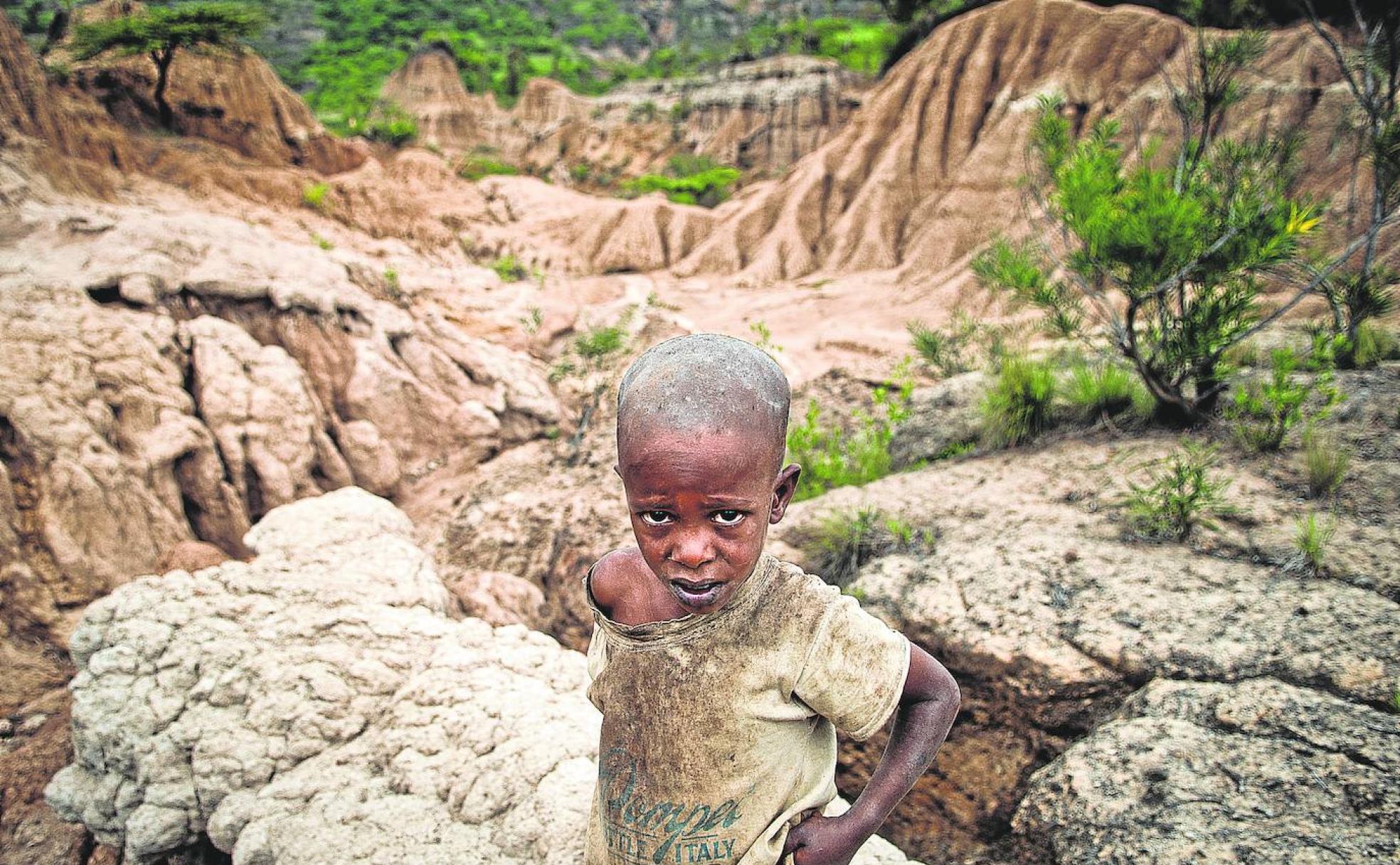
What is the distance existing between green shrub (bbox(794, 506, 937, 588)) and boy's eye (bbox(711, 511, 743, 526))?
2.88 m

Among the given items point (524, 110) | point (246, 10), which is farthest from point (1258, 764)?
point (524, 110)

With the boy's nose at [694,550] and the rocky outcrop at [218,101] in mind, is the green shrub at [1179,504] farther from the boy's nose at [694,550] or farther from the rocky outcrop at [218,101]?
the rocky outcrop at [218,101]

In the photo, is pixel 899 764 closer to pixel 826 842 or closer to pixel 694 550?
pixel 826 842

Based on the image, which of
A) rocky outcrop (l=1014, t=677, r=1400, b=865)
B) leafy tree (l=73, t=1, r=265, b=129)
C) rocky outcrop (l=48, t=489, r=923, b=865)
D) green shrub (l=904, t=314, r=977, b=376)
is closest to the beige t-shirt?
rocky outcrop (l=48, t=489, r=923, b=865)

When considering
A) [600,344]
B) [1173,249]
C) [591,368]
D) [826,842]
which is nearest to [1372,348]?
[1173,249]

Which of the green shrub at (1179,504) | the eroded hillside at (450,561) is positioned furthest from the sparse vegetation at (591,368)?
the green shrub at (1179,504)

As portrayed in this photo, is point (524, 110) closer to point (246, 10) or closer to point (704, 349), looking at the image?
point (246, 10)

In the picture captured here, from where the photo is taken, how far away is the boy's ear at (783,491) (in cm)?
116

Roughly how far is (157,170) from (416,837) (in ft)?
43.6

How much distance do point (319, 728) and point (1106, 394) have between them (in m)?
4.93

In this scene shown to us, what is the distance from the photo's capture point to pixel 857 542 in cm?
393

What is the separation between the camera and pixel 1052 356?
589 cm

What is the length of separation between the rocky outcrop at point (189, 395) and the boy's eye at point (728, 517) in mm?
5580

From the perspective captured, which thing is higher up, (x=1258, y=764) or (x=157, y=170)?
(x=157, y=170)
